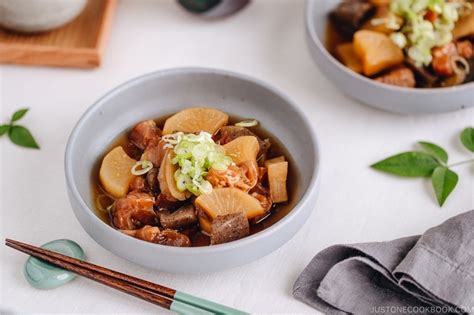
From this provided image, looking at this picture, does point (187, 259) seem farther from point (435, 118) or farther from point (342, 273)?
point (435, 118)

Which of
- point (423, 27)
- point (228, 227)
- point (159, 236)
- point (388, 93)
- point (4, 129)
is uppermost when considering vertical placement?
point (423, 27)

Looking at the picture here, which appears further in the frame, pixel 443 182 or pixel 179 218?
pixel 443 182

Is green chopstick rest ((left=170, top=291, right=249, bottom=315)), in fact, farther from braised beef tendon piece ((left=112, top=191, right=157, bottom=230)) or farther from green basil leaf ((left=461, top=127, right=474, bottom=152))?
green basil leaf ((left=461, top=127, right=474, bottom=152))

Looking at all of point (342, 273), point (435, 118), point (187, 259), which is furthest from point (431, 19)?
point (187, 259)

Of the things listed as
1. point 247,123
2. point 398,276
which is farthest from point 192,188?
point 398,276

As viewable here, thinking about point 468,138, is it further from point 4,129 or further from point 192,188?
point 4,129

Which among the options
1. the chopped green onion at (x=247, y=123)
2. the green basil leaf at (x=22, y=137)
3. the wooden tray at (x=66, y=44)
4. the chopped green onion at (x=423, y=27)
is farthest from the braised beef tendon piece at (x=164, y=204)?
the chopped green onion at (x=423, y=27)
